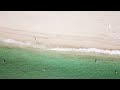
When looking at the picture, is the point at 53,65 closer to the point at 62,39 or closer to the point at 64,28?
the point at 62,39

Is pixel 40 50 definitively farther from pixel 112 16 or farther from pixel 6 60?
pixel 112 16

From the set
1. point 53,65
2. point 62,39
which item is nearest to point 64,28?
point 62,39

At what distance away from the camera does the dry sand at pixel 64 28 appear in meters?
2.52

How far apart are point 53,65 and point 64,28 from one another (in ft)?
1.52

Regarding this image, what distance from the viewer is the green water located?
2.50 meters

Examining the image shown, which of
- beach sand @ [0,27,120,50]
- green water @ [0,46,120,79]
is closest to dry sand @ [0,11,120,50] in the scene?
beach sand @ [0,27,120,50]

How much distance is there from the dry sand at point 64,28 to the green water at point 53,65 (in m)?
0.14

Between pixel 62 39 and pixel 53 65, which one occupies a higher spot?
pixel 62 39

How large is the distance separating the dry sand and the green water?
0.14 meters

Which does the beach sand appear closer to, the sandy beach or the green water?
the sandy beach

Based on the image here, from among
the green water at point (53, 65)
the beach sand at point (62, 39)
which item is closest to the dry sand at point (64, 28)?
the beach sand at point (62, 39)

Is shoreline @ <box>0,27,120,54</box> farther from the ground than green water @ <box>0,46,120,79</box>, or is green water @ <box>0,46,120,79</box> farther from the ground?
shoreline @ <box>0,27,120,54</box>

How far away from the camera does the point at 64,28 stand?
2559mm
